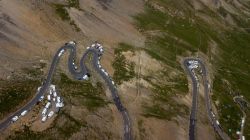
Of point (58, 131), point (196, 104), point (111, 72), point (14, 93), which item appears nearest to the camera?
point (58, 131)

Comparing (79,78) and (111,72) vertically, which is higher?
(111,72)

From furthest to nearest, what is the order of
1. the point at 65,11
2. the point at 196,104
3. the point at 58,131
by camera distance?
the point at 65,11 → the point at 196,104 → the point at 58,131

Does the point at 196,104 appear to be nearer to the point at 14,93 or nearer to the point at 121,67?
the point at 121,67

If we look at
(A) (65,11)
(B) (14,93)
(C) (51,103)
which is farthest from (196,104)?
(A) (65,11)

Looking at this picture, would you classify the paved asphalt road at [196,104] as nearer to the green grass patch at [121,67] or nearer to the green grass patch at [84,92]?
the green grass patch at [121,67]

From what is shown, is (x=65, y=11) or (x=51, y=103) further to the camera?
(x=65, y=11)

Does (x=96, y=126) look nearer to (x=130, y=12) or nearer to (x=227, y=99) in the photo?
(x=227, y=99)

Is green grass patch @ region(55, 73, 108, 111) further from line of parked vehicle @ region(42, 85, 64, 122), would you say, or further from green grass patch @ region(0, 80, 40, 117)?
green grass patch @ region(0, 80, 40, 117)

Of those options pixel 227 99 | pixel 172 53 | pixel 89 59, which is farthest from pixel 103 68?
pixel 227 99

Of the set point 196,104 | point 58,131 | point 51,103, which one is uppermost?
point 51,103
